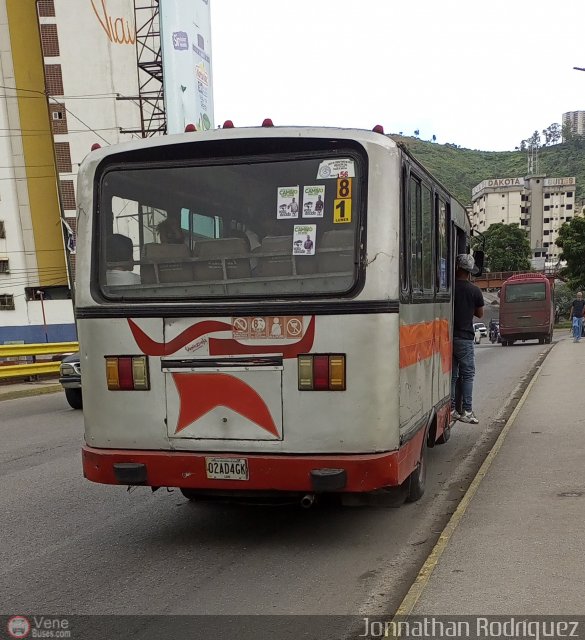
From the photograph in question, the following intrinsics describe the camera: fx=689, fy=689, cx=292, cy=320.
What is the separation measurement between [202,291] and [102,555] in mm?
1965

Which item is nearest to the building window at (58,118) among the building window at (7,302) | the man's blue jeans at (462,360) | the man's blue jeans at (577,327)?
the building window at (7,302)

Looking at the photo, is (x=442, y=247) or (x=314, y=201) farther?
(x=442, y=247)

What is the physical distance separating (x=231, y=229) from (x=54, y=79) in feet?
150

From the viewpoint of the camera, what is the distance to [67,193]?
45531mm

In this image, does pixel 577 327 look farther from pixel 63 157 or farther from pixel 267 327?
pixel 63 157

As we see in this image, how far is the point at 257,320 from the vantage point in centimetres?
453

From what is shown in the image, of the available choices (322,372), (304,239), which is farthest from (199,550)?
(304,239)

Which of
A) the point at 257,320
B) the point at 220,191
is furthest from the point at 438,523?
the point at 220,191

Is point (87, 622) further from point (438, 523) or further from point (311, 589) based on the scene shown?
point (438, 523)

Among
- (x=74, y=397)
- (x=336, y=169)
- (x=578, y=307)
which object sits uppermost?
(x=336, y=169)

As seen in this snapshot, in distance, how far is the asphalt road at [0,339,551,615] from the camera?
3.96 meters

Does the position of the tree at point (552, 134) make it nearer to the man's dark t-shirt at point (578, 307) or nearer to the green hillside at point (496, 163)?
the green hillside at point (496, 163)

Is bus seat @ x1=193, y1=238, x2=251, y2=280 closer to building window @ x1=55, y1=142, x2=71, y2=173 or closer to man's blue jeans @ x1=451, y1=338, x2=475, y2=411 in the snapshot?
man's blue jeans @ x1=451, y1=338, x2=475, y2=411

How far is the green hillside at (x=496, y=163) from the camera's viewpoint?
159875 millimetres
